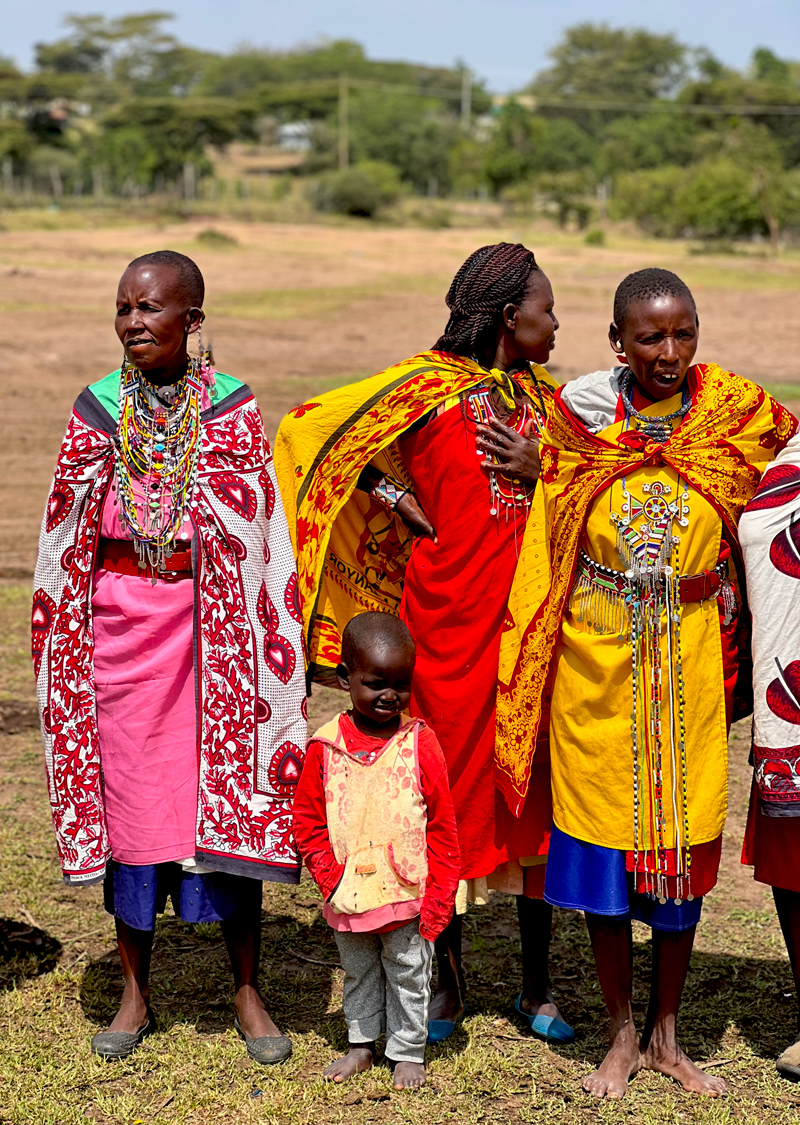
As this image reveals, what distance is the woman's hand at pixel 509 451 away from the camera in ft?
11.3

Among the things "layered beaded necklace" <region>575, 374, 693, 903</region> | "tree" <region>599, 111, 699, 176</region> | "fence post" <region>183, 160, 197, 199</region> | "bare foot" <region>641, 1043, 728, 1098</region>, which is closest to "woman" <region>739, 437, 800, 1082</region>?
"layered beaded necklace" <region>575, 374, 693, 903</region>

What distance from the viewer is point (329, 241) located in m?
28.1

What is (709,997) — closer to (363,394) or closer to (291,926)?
(291,926)

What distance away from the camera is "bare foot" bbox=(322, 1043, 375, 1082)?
339 cm

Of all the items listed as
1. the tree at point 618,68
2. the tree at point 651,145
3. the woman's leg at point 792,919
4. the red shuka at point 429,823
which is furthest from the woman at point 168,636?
the tree at point 618,68

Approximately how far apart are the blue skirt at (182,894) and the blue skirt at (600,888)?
79 centimetres

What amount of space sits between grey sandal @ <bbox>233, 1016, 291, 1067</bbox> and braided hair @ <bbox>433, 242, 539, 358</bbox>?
187cm

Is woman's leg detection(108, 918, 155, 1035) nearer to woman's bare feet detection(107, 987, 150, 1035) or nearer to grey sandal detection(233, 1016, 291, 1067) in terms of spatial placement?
woman's bare feet detection(107, 987, 150, 1035)

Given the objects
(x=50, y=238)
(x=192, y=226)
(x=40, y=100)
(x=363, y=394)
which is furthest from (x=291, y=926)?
(x=40, y=100)

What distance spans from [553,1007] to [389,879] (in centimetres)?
78

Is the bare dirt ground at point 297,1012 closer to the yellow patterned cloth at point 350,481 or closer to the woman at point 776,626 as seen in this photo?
the woman at point 776,626

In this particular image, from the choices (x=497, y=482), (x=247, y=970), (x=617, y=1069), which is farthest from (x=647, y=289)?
(x=247, y=970)

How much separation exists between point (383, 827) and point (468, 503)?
848mm

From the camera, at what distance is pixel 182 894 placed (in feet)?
11.5
